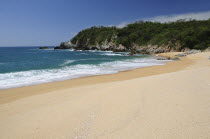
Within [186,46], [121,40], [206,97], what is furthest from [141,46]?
[206,97]

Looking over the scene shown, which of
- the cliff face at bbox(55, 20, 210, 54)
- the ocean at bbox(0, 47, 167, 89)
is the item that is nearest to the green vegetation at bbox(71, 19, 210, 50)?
the cliff face at bbox(55, 20, 210, 54)

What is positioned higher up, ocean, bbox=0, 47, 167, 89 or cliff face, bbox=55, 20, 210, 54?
cliff face, bbox=55, 20, 210, 54

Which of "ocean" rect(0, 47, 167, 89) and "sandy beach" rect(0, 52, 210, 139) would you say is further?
"ocean" rect(0, 47, 167, 89)

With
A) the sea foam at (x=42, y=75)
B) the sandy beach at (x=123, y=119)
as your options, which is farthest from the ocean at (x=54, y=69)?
the sandy beach at (x=123, y=119)

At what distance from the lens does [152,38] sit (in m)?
62.7

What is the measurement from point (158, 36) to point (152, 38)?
9.93 feet

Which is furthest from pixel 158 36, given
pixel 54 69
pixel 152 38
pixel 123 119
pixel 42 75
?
pixel 123 119

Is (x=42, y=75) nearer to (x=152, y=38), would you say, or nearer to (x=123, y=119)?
(x=123, y=119)

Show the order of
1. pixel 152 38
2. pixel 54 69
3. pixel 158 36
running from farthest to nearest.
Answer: pixel 152 38 → pixel 158 36 → pixel 54 69

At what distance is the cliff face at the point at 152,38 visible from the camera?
1962 inches

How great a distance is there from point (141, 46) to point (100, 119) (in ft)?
205

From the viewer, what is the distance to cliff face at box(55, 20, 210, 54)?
1962 inches

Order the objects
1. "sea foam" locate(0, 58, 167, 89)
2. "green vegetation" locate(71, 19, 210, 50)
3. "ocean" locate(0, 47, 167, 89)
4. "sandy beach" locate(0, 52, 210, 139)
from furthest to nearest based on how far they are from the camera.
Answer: "green vegetation" locate(71, 19, 210, 50) < "ocean" locate(0, 47, 167, 89) < "sea foam" locate(0, 58, 167, 89) < "sandy beach" locate(0, 52, 210, 139)

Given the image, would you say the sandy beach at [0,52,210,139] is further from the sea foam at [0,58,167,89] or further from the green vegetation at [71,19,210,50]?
the green vegetation at [71,19,210,50]
